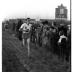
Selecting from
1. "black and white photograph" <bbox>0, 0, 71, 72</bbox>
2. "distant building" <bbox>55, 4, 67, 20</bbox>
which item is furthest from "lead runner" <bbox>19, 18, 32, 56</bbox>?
"distant building" <bbox>55, 4, 67, 20</bbox>

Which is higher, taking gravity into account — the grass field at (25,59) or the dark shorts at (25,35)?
the dark shorts at (25,35)

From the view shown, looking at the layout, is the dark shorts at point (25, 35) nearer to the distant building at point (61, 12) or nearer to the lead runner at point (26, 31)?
the lead runner at point (26, 31)

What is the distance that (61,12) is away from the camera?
177 centimetres

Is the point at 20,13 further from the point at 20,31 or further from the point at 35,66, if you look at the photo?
the point at 35,66

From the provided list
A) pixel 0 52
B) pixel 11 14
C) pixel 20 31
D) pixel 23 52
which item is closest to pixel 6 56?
pixel 0 52

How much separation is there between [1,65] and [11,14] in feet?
1.84

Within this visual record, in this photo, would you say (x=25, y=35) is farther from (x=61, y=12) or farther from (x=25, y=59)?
(x=61, y=12)

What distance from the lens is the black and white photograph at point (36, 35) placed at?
175cm

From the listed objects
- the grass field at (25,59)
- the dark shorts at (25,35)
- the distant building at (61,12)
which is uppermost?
the distant building at (61,12)

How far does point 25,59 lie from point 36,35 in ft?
0.92

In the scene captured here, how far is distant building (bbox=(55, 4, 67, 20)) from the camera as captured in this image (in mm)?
1753

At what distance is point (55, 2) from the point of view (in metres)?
1.78

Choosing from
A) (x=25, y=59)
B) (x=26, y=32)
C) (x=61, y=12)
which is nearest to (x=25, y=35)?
(x=26, y=32)

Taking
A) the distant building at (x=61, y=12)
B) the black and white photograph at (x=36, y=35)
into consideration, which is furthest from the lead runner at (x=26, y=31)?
the distant building at (x=61, y=12)
